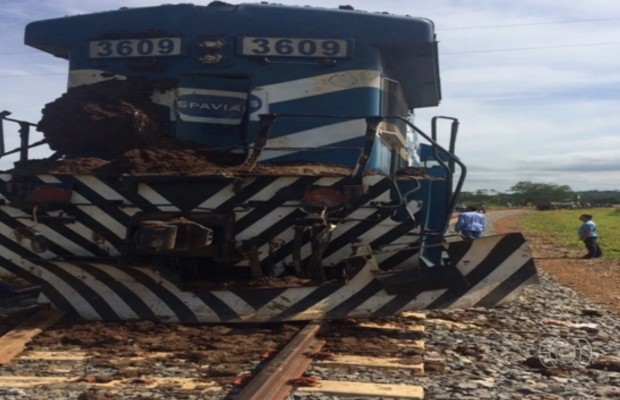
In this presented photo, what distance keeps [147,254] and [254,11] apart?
8.13 ft

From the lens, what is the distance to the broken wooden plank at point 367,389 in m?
4.40

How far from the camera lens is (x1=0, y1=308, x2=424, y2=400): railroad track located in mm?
4453

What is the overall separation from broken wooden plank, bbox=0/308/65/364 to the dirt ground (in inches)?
254

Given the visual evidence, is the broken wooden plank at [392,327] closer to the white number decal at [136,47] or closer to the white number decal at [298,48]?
the white number decal at [298,48]

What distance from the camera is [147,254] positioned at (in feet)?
20.1

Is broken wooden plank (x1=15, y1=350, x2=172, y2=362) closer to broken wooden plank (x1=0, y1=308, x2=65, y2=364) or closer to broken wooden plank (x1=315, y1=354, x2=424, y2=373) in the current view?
broken wooden plank (x1=0, y1=308, x2=65, y2=364)

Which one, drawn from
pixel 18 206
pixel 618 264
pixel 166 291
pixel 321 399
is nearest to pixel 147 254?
pixel 166 291

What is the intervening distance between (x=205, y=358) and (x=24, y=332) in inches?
57.8

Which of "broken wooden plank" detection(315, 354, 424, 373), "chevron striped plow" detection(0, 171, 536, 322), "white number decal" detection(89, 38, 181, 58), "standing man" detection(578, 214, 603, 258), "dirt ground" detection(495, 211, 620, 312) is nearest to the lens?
"broken wooden plank" detection(315, 354, 424, 373)

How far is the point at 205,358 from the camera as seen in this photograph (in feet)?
17.2

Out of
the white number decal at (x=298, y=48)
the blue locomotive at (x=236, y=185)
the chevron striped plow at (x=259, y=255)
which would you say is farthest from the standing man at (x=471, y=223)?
the chevron striped plow at (x=259, y=255)

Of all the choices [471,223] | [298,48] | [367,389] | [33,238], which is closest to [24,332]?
[33,238]

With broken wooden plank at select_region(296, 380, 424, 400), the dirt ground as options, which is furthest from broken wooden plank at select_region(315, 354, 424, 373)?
the dirt ground

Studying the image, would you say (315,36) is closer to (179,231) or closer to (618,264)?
(179,231)
